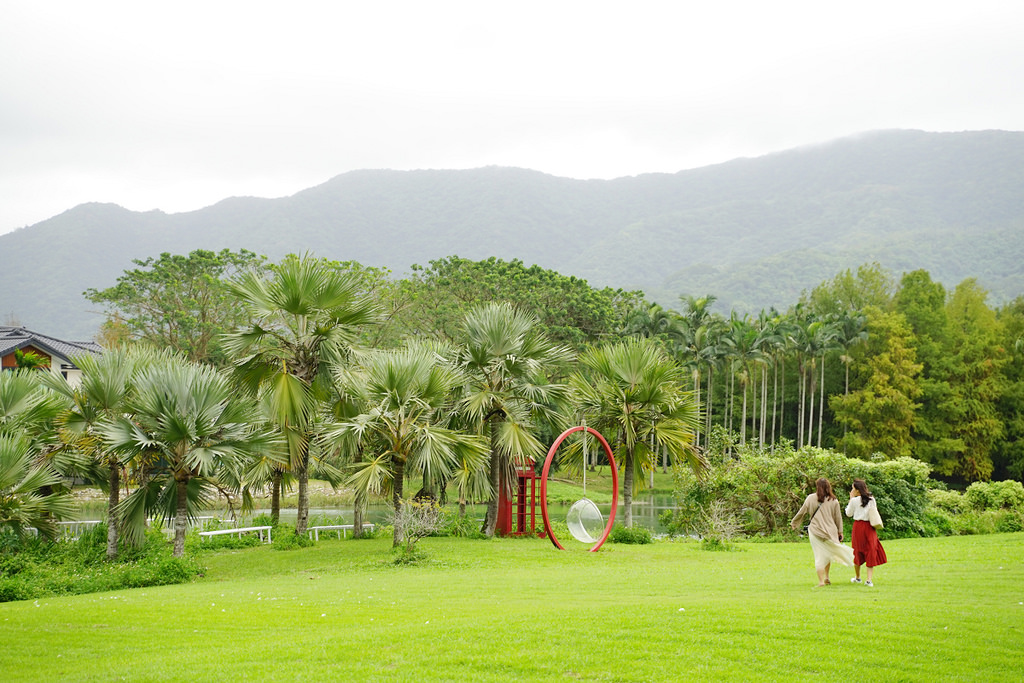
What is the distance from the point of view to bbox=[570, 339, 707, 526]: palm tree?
22.1m

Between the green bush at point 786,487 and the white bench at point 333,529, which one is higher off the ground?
the green bush at point 786,487

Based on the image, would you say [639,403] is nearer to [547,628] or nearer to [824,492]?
[824,492]

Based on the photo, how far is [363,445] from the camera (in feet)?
63.2

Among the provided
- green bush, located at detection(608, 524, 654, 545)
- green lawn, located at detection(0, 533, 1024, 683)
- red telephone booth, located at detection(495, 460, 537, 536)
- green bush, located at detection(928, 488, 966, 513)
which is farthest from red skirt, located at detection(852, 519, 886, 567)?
green bush, located at detection(928, 488, 966, 513)

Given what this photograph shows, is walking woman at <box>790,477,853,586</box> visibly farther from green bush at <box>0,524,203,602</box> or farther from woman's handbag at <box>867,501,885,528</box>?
green bush at <box>0,524,203,602</box>

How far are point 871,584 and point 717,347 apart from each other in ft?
148

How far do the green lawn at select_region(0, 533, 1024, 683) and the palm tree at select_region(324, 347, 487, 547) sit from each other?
3.50 metres

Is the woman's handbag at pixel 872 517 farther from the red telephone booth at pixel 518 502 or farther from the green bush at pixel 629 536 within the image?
the red telephone booth at pixel 518 502

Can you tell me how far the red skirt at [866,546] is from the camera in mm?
11625

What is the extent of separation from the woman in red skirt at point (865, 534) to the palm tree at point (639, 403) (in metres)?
9.85

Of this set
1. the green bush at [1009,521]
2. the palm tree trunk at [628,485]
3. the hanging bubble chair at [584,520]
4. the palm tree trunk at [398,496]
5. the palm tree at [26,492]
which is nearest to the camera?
the palm tree at [26,492]

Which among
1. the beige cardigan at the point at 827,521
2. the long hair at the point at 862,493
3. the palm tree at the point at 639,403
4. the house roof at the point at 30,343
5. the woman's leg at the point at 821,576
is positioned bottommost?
the woman's leg at the point at 821,576

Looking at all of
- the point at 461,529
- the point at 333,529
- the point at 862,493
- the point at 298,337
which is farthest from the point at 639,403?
the point at 862,493

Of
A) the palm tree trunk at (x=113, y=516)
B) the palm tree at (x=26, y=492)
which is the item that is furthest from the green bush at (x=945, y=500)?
the palm tree at (x=26, y=492)
